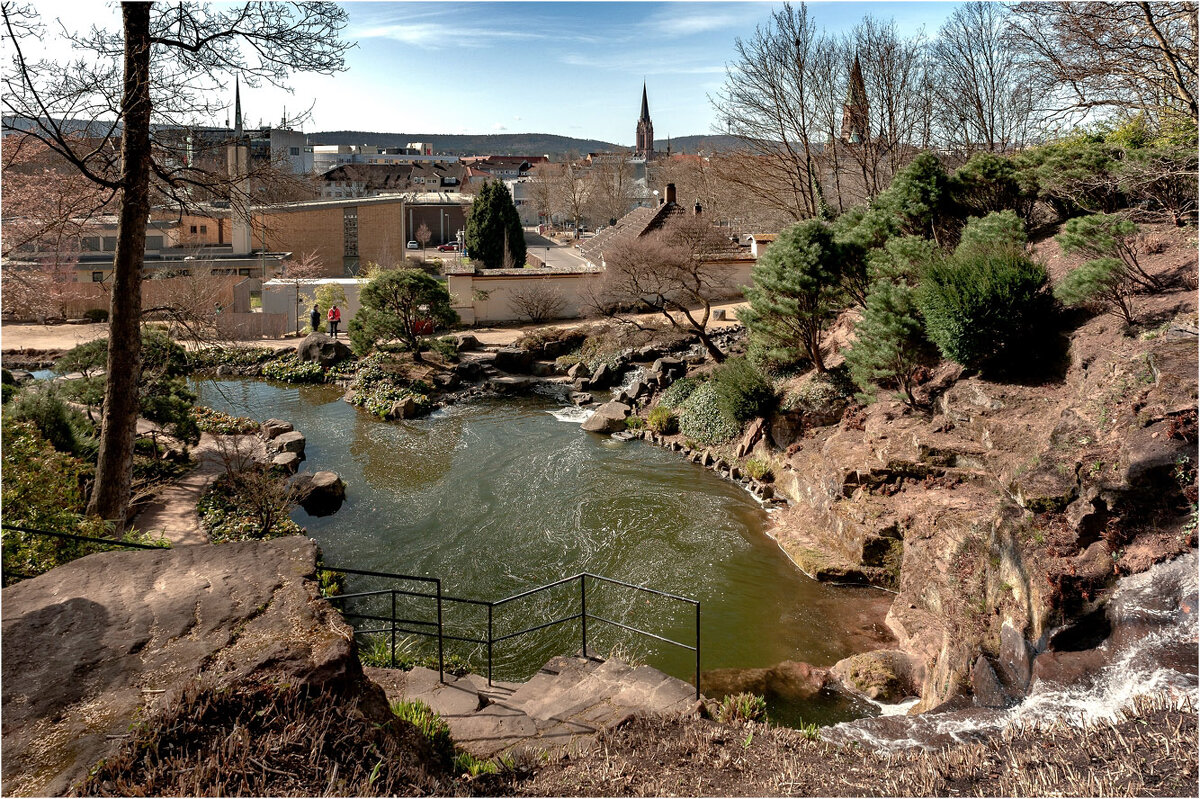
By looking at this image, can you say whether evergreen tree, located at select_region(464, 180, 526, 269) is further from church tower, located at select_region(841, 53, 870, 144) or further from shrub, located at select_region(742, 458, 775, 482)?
shrub, located at select_region(742, 458, 775, 482)

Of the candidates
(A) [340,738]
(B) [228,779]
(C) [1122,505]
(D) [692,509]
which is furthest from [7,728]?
(D) [692,509]

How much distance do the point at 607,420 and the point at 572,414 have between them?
2.03 metres

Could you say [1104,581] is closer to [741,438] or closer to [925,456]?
[925,456]

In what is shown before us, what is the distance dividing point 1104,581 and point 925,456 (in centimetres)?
499

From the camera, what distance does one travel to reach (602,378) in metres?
24.8

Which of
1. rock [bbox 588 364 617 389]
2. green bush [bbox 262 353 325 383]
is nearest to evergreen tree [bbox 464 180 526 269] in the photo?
green bush [bbox 262 353 325 383]

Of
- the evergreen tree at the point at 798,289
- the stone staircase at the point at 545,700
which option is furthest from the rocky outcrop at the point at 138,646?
the evergreen tree at the point at 798,289

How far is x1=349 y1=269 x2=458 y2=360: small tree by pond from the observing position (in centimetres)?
2548

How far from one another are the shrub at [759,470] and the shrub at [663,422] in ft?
10.8

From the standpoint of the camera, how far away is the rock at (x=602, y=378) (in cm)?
2461

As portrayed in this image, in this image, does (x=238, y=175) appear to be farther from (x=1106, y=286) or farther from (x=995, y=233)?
(x=995, y=233)

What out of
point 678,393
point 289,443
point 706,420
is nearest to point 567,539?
point 706,420

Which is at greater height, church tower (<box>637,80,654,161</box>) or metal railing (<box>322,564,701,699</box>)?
church tower (<box>637,80,654,161</box>)

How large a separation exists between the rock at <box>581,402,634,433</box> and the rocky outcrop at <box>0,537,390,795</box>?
1421 cm
